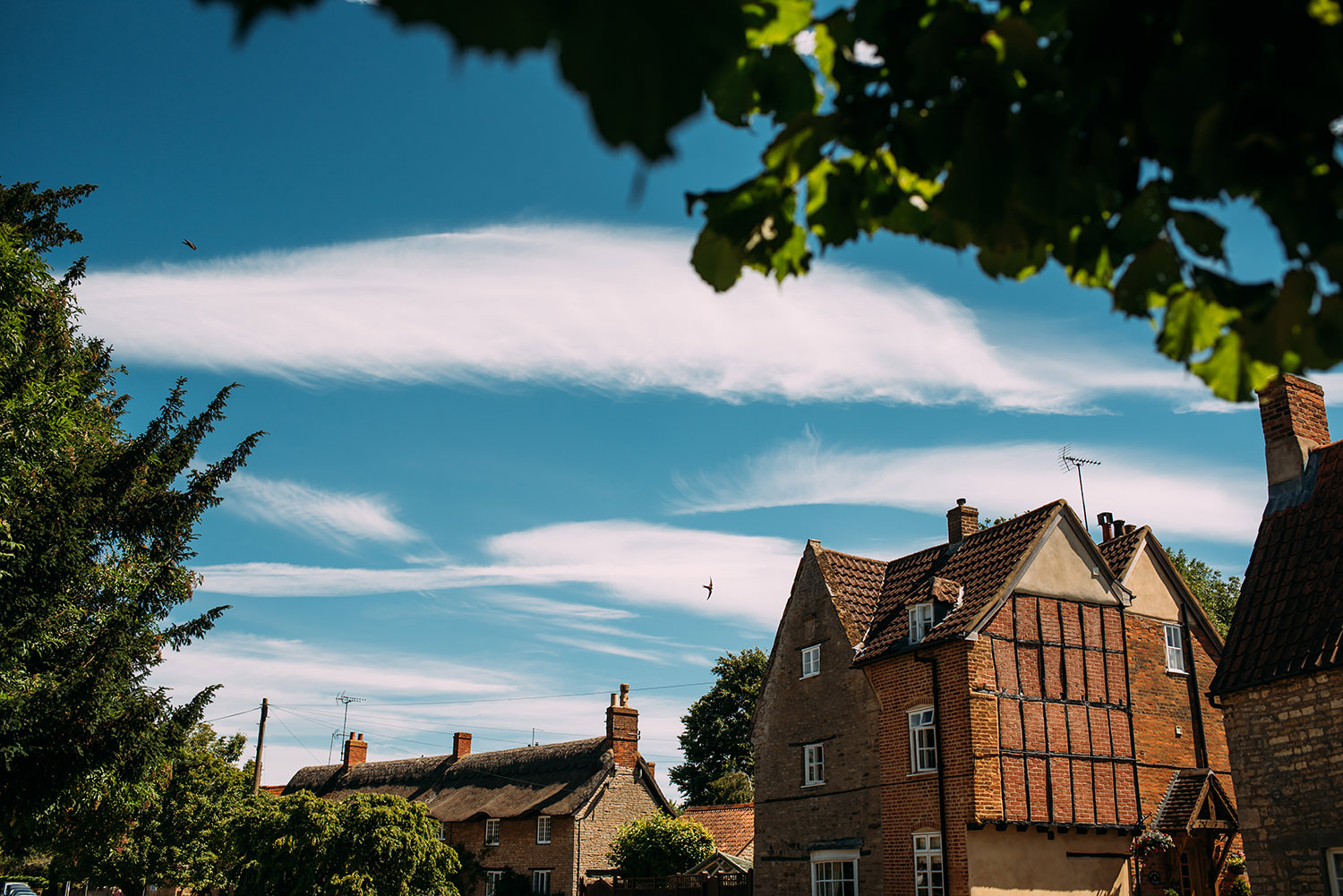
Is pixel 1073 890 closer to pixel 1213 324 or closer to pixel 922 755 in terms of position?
pixel 922 755

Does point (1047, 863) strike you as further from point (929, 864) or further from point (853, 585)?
point (853, 585)

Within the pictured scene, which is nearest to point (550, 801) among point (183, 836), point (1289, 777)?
point (183, 836)

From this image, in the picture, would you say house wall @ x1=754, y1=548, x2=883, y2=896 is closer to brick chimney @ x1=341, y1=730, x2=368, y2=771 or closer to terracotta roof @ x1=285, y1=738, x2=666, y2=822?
terracotta roof @ x1=285, y1=738, x2=666, y2=822

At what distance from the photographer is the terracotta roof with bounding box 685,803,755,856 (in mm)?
36094

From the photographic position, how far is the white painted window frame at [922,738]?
21.8 metres

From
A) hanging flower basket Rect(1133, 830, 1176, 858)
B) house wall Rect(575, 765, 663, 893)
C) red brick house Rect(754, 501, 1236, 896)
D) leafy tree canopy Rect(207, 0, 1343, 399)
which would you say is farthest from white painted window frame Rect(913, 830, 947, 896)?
house wall Rect(575, 765, 663, 893)

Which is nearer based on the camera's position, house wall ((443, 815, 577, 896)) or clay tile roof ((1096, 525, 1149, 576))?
clay tile roof ((1096, 525, 1149, 576))

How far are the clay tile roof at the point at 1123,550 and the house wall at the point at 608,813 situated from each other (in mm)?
24484

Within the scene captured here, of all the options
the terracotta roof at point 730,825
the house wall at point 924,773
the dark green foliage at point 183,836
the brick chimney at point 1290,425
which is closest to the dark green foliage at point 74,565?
the dark green foliage at point 183,836

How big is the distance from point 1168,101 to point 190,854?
150ft

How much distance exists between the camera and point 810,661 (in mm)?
26828

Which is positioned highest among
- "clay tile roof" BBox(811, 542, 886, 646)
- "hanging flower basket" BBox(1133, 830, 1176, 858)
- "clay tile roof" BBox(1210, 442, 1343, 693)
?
"clay tile roof" BBox(811, 542, 886, 646)

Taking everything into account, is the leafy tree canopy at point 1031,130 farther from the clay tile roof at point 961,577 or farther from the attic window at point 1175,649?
the attic window at point 1175,649

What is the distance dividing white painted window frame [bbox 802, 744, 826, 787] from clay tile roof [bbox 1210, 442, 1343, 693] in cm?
1166
